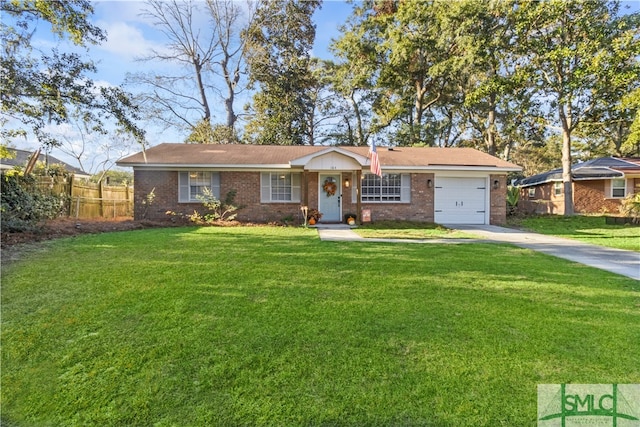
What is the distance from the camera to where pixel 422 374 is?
8.82 ft

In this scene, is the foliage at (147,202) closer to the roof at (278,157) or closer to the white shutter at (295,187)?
the roof at (278,157)

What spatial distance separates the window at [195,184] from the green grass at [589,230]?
13064 millimetres

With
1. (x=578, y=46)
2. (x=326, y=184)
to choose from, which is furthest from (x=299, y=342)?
(x=578, y=46)

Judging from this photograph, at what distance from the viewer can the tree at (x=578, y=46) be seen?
16.1 m

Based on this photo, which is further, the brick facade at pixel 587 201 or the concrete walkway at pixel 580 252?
the brick facade at pixel 587 201

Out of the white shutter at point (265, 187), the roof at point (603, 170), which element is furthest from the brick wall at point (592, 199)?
the white shutter at point (265, 187)

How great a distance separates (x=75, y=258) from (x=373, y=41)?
2400 cm

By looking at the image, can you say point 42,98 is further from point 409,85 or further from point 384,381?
point 409,85

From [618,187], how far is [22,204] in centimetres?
2842

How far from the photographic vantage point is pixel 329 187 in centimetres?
1455

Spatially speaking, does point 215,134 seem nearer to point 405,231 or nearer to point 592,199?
point 405,231

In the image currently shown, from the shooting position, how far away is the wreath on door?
14547 mm

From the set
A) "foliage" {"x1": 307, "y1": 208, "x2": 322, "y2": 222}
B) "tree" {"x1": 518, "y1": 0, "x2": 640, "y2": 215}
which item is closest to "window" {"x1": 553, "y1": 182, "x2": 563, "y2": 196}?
"tree" {"x1": 518, "y1": 0, "x2": 640, "y2": 215}

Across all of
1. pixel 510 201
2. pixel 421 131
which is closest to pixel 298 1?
pixel 421 131
